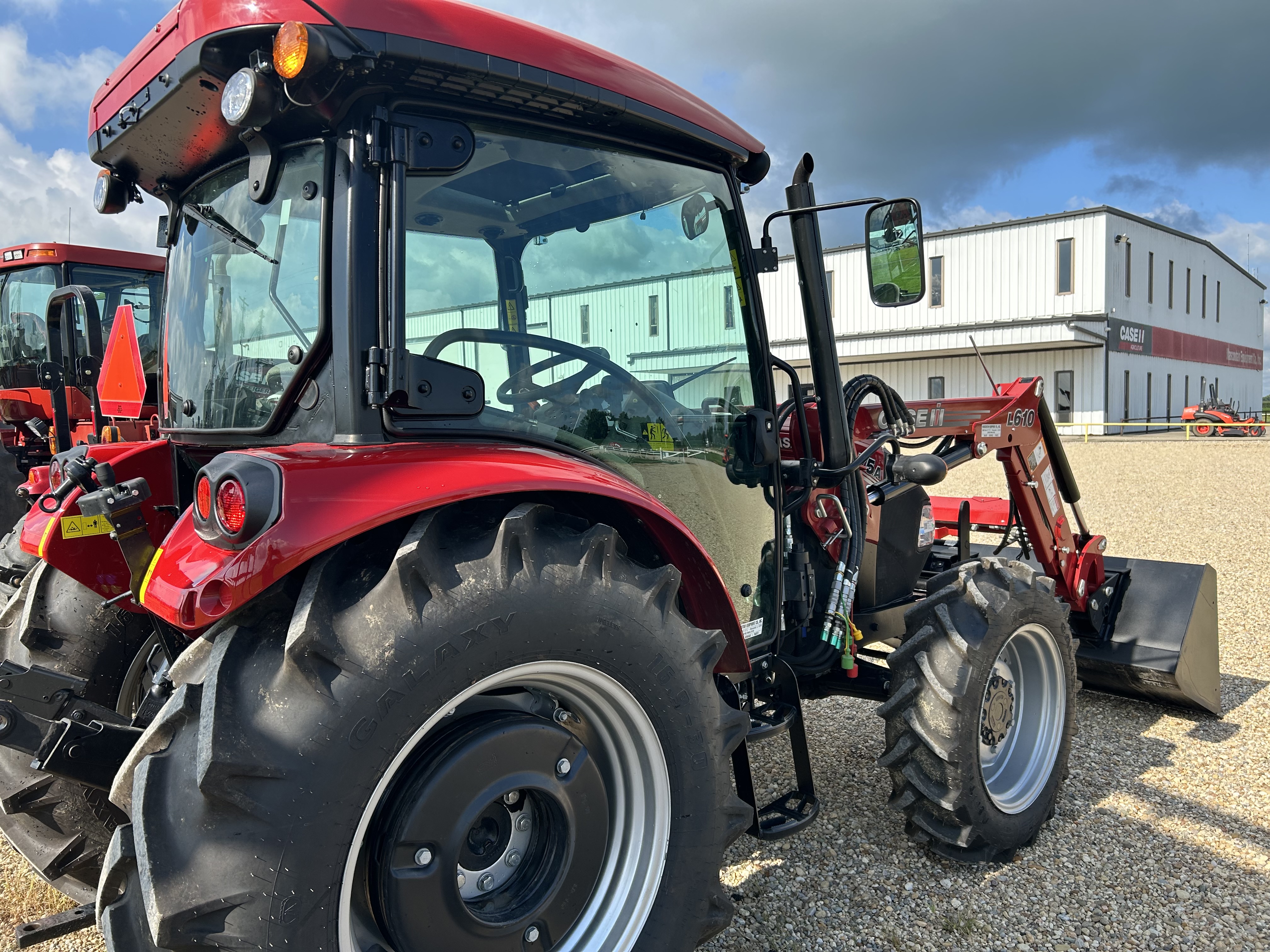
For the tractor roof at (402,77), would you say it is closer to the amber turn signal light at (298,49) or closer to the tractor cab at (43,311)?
the amber turn signal light at (298,49)

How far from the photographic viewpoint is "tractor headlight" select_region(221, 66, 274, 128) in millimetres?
1743

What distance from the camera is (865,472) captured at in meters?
3.49

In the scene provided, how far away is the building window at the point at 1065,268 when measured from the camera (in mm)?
27938

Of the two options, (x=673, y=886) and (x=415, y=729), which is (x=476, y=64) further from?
(x=673, y=886)

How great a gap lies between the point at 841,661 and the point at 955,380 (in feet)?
97.2

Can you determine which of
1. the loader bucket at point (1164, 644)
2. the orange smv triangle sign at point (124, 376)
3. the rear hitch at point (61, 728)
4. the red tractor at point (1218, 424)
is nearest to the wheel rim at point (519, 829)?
the rear hitch at point (61, 728)

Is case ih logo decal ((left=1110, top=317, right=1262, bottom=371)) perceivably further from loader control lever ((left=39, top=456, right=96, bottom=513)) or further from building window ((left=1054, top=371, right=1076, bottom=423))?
loader control lever ((left=39, top=456, right=96, bottom=513))

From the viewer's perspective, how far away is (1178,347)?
3397 centimetres

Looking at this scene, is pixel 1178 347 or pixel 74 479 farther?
pixel 1178 347

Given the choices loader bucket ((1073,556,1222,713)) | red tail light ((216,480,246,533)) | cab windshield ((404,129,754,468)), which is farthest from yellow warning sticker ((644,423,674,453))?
loader bucket ((1073,556,1222,713))

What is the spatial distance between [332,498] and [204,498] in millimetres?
251

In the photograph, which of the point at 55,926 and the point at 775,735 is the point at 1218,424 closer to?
the point at 775,735

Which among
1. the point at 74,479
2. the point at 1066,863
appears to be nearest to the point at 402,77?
the point at 74,479

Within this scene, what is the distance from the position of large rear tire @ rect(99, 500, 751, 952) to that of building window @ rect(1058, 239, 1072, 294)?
98.8ft
